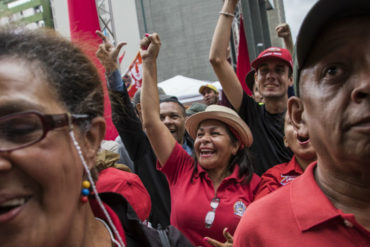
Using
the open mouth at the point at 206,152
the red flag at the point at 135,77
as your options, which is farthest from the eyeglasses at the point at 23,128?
the red flag at the point at 135,77

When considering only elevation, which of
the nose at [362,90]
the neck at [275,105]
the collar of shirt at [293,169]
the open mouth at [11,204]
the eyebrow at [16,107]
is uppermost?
the eyebrow at [16,107]

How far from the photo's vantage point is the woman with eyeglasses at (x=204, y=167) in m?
2.15

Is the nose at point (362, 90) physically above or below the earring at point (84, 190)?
above

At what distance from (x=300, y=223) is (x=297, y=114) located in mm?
429

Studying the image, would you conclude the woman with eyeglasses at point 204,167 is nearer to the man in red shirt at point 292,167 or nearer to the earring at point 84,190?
the man in red shirt at point 292,167

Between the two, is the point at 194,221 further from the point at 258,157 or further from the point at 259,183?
the point at 258,157

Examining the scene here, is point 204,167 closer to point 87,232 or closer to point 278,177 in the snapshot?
point 278,177

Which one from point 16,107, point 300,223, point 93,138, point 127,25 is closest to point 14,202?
point 16,107

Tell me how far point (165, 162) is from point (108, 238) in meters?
1.09

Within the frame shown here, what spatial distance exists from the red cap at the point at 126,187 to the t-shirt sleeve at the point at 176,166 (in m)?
0.40

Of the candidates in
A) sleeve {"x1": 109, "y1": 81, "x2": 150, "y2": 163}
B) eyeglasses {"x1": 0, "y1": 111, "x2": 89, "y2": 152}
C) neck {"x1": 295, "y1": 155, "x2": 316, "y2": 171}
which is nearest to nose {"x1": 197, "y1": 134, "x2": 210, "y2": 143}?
sleeve {"x1": 109, "y1": 81, "x2": 150, "y2": 163}

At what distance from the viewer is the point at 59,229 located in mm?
1031

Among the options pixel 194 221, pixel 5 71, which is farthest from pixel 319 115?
pixel 194 221

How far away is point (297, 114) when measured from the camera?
138 cm
